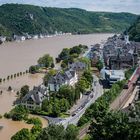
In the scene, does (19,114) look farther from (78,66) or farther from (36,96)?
(78,66)

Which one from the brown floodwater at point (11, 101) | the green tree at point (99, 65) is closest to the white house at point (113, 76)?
the green tree at point (99, 65)

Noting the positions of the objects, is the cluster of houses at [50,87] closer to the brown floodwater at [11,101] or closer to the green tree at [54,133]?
the brown floodwater at [11,101]

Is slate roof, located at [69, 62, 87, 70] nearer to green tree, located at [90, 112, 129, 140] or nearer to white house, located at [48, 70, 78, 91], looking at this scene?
white house, located at [48, 70, 78, 91]

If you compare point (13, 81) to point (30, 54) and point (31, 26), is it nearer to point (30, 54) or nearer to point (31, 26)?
point (30, 54)

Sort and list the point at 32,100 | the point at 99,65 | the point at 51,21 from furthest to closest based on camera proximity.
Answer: the point at 51,21, the point at 99,65, the point at 32,100

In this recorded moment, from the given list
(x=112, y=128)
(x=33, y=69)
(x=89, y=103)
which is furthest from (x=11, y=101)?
(x=112, y=128)

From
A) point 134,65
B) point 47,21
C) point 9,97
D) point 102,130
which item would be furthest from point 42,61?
point 47,21
